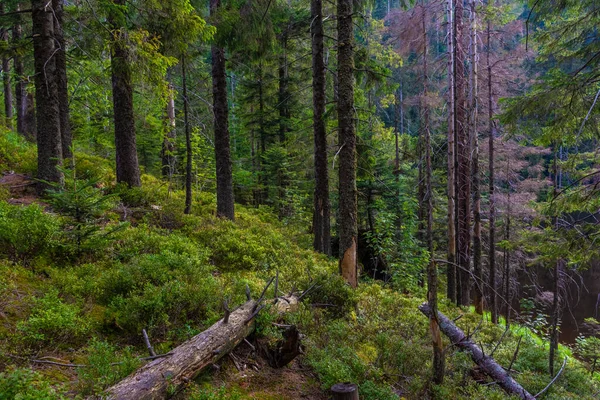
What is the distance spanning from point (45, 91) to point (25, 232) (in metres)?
3.68

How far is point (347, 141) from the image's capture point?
712 cm

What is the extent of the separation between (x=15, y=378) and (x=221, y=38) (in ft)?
32.8

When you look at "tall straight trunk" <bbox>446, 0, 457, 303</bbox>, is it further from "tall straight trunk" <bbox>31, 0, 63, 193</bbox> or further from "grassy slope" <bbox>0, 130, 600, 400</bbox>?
"tall straight trunk" <bbox>31, 0, 63, 193</bbox>

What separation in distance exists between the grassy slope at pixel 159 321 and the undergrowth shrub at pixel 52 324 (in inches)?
0.5

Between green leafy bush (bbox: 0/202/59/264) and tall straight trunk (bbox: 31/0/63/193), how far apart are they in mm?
2044

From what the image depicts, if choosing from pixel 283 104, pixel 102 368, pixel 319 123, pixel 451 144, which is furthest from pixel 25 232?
pixel 283 104

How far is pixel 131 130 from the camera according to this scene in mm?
9945

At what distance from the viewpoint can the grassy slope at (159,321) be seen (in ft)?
11.7

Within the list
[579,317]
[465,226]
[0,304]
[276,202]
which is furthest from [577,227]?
[579,317]

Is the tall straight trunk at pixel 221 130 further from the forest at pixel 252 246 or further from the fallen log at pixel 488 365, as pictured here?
the fallen log at pixel 488 365

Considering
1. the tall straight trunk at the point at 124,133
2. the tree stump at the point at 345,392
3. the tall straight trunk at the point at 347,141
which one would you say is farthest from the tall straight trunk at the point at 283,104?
the tree stump at the point at 345,392

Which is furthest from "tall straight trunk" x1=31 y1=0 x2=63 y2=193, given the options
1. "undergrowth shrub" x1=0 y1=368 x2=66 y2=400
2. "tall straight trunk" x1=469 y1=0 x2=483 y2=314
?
"tall straight trunk" x1=469 y1=0 x2=483 y2=314

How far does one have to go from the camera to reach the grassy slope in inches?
140

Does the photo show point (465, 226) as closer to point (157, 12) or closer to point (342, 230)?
point (342, 230)
